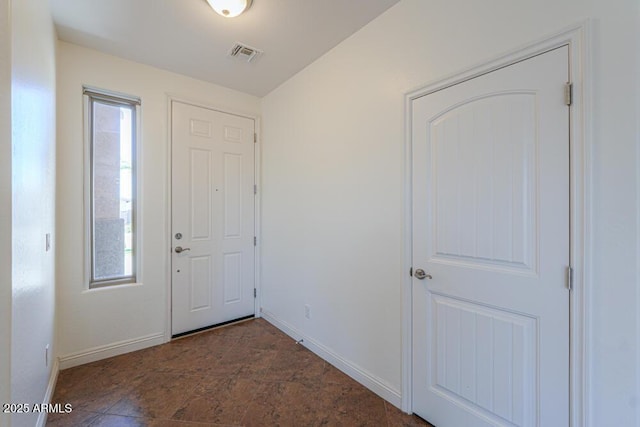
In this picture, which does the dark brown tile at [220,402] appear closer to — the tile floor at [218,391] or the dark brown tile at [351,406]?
the tile floor at [218,391]

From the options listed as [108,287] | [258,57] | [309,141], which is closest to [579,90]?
[309,141]

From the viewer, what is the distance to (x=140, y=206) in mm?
2652

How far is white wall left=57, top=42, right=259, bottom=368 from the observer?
2.31 metres

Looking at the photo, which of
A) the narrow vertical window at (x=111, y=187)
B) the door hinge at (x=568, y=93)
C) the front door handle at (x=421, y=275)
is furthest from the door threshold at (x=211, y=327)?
the door hinge at (x=568, y=93)

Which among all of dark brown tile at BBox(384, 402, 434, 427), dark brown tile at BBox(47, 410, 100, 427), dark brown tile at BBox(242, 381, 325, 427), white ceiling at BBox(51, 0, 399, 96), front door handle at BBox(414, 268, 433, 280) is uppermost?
white ceiling at BBox(51, 0, 399, 96)

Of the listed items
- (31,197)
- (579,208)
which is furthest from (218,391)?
(579,208)

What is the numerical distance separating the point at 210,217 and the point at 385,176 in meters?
2.02

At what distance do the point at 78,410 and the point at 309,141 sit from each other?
2604mm

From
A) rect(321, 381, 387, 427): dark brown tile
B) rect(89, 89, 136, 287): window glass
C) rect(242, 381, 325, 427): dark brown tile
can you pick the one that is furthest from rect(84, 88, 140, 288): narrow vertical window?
rect(321, 381, 387, 427): dark brown tile

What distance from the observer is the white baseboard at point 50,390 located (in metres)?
1.63

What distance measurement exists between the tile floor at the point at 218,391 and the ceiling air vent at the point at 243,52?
270 cm

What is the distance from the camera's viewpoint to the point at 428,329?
5.65ft

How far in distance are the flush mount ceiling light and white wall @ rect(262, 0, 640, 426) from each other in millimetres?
805

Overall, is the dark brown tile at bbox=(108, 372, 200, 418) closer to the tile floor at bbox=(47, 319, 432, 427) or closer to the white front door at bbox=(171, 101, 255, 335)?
the tile floor at bbox=(47, 319, 432, 427)
